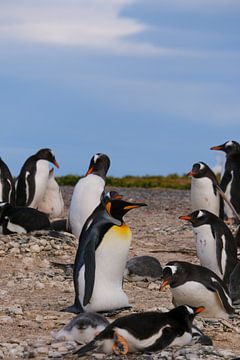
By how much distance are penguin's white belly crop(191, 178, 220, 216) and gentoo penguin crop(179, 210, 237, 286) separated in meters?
4.83

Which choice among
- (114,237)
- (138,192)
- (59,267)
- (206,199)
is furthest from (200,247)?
(138,192)

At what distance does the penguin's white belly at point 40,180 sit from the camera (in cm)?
1459

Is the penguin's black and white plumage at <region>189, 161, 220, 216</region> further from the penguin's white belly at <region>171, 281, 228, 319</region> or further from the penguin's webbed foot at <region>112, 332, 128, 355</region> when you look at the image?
the penguin's webbed foot at <region>112, 332, 128, 355</region>

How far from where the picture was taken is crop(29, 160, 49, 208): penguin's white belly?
1459cm

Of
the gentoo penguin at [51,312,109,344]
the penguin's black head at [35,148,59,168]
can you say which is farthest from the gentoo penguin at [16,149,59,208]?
the gentoo penguin at [51,312,109,344]

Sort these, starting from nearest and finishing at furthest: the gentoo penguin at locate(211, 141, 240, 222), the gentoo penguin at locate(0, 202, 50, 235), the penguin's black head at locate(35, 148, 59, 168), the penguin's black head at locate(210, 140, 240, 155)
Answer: the gentoo penguin at locate(0, 202, 50, 235) → the penguin's black head at locate(35, 148, 59, 168) → the gentoo penguin at locate(211, 141, 240, 222) → the penguin's black head at locate(210, 140, 240, 155)

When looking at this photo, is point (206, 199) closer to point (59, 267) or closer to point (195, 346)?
point (59, 267)

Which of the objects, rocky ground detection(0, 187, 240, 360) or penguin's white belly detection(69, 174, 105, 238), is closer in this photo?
rocky ground detection(0, 187, 240, 360)

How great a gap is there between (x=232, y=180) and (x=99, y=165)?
3861 mm

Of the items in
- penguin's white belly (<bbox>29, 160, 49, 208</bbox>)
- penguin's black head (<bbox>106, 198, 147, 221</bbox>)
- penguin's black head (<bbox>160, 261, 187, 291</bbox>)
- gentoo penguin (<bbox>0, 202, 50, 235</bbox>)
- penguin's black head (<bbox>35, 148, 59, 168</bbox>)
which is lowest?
penguin's black head (<bbox>160, 261, 187, 291</bbox>)

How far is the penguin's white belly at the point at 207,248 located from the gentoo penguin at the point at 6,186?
5.58 metres

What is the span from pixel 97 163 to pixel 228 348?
5795 millimetres

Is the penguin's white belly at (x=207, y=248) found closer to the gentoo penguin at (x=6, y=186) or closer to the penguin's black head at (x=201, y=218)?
the penguin's black head at (x=201, y=218)

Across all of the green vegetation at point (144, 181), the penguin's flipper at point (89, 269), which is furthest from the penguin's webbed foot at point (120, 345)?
the green vegetation at point (144, 181)
